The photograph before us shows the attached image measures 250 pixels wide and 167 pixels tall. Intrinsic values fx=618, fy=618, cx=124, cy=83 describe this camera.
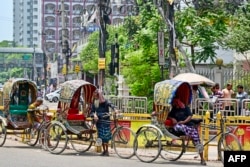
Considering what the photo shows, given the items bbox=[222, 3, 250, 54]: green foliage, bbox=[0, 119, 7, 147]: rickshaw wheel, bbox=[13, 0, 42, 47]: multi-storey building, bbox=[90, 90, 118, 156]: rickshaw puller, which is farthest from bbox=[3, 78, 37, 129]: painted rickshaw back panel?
bbox=[13, 0, 42, 47]: multi-storey building

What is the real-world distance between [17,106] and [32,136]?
1351mm

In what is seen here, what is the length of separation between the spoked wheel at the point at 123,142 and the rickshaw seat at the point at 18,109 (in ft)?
14.1

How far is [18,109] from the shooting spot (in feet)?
63.1

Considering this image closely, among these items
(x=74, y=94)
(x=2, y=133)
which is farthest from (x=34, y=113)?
(x=74, y=94)

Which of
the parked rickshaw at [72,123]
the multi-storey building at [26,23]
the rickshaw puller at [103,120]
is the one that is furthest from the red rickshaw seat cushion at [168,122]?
the multi-storey building at [26,23]

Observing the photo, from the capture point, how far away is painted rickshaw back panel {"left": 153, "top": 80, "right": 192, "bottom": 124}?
48.5 ft

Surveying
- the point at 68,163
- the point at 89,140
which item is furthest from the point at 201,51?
the point at 68,163

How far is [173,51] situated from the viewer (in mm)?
21797

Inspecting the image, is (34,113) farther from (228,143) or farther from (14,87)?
(228,143)

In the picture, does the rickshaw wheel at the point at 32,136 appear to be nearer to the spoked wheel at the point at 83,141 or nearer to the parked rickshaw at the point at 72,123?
the parked rickshaw at the point at 72,123

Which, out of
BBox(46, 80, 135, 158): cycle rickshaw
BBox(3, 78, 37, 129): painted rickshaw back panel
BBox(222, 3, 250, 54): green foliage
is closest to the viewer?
BBox(46, 80, 135, 158): cycle rickshaw

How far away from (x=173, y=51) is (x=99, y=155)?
22.5 ft

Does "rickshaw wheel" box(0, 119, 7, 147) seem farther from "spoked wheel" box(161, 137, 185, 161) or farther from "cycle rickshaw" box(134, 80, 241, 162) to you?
"spoked wheel" box(161, 137, 185, 161)

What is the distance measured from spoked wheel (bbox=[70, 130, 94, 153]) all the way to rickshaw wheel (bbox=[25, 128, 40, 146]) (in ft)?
4.73
